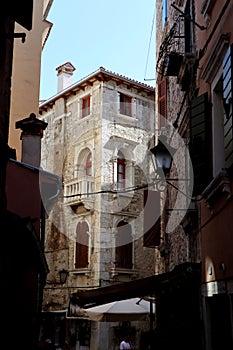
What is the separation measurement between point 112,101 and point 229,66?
18.0 metres

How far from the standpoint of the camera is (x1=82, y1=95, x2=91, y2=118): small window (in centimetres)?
2464

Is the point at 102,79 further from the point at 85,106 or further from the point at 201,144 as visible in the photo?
the point at 201,144

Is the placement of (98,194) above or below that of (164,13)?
below

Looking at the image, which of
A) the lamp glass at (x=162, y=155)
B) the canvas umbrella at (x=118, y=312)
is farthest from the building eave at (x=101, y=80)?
the lamp glass at (x=162, y=155)

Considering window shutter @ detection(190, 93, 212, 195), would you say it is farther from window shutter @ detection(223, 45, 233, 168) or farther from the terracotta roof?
the terracotta roof

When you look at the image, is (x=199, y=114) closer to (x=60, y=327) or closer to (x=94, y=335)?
(x=94, y=335)

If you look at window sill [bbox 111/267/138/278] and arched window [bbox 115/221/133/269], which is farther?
arched window [bbox 115/221/133/269]

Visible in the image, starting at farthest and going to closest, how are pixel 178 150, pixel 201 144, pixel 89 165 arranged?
pixel 89 165
pixel 178 150
pixel 201 144

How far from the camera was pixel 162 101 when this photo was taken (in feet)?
50.8

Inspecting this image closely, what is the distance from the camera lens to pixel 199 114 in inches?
326

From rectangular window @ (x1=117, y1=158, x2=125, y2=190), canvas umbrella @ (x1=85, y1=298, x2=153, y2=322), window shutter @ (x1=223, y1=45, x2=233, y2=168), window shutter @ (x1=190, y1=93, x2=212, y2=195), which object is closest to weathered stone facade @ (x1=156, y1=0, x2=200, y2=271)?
window shutter @ (x1=190, y1=93, x2=212, y2=195)

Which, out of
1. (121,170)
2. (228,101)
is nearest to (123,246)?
(121,170)

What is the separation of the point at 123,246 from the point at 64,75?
10.2 meters

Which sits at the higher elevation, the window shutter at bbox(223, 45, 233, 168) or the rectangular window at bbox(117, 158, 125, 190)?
the rectangular window at bbox(117, 158, 125, 190)
